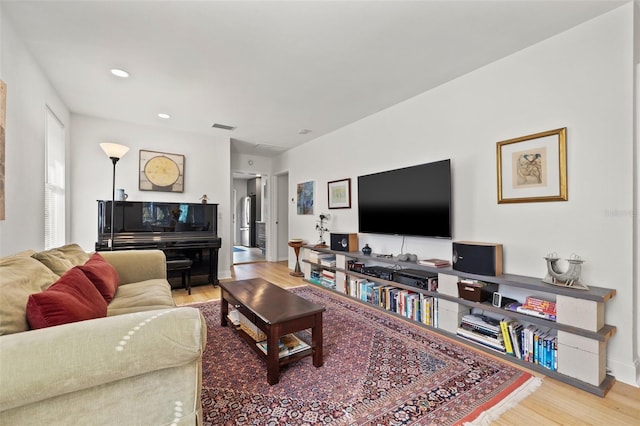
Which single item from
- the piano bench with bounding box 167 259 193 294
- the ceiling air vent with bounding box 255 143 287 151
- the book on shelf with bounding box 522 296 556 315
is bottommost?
the piano bench with bounding box 167 259 193 294

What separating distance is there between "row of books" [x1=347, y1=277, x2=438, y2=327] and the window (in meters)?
3.51

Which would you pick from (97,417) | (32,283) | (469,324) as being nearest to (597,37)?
(469,324)

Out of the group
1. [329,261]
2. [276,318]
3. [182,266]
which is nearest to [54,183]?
[182,266]

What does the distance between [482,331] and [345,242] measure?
6.49 ft

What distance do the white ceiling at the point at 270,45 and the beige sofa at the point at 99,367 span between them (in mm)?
1859

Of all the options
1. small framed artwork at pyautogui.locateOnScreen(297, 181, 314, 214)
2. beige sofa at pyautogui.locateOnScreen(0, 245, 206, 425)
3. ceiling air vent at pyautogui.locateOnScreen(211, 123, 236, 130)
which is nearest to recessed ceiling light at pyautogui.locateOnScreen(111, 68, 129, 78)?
ceiling air vent at pyautogui.locateOnScreen(211, 123, 236, 130)

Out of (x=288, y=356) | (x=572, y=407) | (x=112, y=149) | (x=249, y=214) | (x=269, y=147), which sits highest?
(x=269, y=147)

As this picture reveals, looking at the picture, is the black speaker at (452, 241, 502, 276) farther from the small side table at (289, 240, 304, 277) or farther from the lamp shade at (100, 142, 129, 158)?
the lamp shade at (100, 142, 129, 158)

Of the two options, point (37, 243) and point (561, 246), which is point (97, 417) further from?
point (561, 246)

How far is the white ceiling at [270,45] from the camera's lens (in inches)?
75.7

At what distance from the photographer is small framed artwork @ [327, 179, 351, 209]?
438cm

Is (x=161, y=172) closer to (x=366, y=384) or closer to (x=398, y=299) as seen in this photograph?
(x=398, y=299)

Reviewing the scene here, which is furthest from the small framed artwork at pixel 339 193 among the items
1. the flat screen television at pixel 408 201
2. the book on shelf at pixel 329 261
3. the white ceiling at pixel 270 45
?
the white ceiling at pixel 270 45

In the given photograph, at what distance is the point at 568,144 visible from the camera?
214 centimetres
